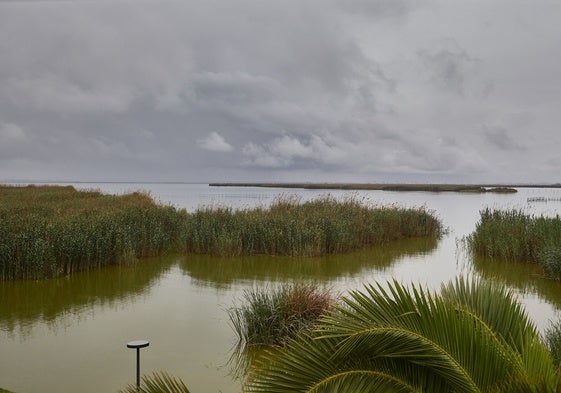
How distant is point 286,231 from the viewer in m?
18.1

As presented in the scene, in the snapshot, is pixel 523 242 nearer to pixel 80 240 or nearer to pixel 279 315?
pixel 279 315

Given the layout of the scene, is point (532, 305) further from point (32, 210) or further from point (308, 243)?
point (32, 210)

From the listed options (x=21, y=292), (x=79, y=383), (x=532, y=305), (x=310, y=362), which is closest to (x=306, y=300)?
(x=79, y=383)

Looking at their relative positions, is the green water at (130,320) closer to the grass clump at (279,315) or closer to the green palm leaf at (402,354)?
the grass clump at (279,315)

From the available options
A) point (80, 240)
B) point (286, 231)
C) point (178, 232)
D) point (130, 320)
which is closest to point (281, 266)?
point (286, 231)

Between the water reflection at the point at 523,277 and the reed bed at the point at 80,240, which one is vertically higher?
the reed bed at the point at 80,240

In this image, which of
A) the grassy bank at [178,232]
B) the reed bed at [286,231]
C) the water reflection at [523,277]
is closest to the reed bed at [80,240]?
the grassy bank at [178,232]

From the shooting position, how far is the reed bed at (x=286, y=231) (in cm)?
1775

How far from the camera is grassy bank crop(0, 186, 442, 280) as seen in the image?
43.2 ft

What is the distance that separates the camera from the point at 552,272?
13.7 m

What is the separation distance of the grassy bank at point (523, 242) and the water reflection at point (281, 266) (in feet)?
7.84

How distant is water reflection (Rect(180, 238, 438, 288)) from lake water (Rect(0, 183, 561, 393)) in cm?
3

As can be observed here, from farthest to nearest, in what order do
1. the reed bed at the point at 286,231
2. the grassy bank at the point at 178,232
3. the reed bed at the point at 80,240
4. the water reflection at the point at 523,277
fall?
the reed bed at the point at 286,231 → the grassy bank at the point at 178,232 → the reed bed at the point at 80,240 → the water reflection at the point at 523,277

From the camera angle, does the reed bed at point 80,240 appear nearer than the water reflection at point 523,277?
No
